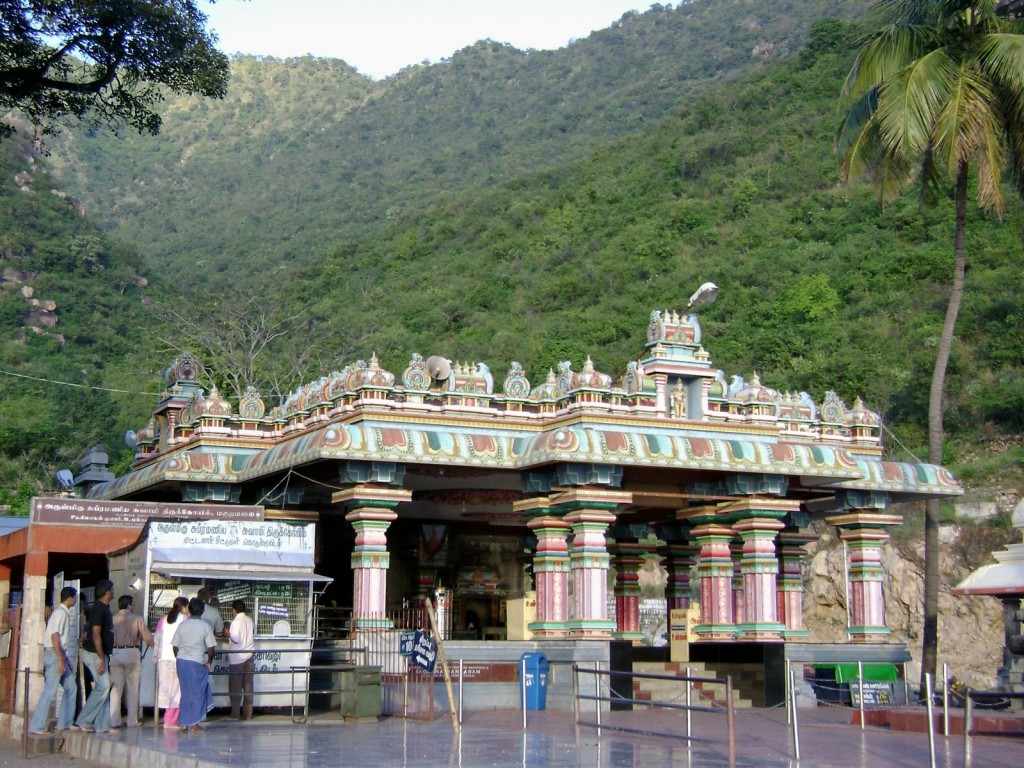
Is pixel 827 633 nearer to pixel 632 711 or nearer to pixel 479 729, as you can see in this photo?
pixel 632 711

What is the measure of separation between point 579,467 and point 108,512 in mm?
6655

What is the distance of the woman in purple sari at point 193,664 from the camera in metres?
13.3

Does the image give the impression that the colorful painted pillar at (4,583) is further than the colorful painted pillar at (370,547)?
No

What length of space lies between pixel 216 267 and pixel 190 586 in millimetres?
63808

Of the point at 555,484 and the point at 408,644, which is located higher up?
the point at 555,484

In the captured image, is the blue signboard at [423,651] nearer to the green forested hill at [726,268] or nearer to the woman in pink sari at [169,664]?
the woman in pink sari at [169,664]

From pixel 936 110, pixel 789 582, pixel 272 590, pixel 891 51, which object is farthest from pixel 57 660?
pixel 891 51

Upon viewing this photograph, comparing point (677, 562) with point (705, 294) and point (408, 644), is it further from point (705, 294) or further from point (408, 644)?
point (408, 644)

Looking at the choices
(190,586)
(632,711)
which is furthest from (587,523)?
(190,586)

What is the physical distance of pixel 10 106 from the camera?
16.9 meters

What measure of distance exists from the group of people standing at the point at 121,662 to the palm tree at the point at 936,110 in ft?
39.1

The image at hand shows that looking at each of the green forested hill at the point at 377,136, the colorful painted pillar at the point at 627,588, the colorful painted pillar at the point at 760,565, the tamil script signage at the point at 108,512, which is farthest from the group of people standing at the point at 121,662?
the green forested hill at the point at 377,136

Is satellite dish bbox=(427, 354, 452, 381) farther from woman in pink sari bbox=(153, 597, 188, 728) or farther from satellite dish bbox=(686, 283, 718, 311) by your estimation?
woman in pink sari bbox=(153, 597, 188, 728)

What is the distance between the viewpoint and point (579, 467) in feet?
63.4
